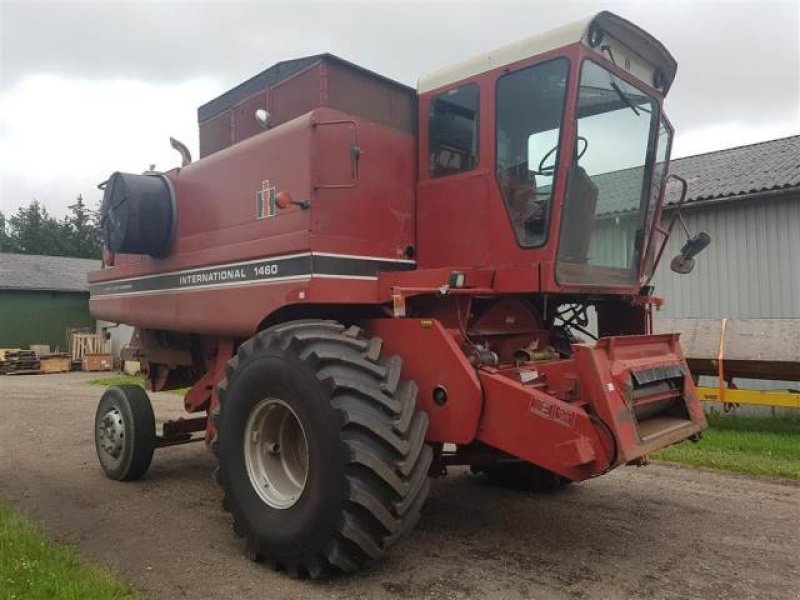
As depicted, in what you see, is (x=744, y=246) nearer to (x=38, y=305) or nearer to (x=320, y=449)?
(x=320, y=449)

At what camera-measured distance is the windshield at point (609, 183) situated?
15.1ft

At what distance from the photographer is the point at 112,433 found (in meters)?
6.72

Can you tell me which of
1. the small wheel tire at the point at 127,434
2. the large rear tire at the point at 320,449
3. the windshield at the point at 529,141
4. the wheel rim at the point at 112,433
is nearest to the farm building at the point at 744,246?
the windshield at the point at 529,141

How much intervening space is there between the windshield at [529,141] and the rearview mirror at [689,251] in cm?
158

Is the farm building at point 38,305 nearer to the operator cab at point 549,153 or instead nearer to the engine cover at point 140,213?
the engine cover at point 140,213

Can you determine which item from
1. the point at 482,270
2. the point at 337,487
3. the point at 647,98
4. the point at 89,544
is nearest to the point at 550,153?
the point at 482,270

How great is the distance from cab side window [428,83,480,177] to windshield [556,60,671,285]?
2.46 ft

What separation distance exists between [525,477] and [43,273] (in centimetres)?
2892

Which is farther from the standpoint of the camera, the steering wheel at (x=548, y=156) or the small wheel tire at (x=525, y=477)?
the small wheel tire at (x=525, y=477)

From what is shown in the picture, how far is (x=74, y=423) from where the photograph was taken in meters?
10.6

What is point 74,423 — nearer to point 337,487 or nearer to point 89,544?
point 89,544

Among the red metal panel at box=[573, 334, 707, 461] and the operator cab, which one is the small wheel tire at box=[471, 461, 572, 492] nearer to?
the red metal panel at box=[573, 334, 707, 461]

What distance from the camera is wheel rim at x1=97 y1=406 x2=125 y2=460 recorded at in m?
6.60

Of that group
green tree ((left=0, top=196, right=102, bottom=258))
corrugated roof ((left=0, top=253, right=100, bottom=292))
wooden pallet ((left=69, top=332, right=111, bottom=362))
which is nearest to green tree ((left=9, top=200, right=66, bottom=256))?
green tree ((left=0, top=196, right=102, bottom=258))
